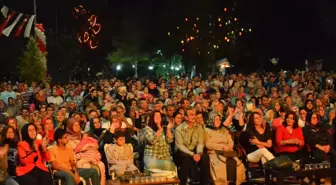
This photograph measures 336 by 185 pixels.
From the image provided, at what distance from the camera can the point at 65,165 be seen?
23.5ft

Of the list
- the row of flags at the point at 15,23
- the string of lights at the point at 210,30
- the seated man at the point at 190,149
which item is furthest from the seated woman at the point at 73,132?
the string of lights at the point at 210,30

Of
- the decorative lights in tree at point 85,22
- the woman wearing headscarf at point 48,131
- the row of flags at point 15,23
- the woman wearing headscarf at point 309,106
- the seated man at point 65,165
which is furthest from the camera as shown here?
the decorative lights in tree at point 85,22

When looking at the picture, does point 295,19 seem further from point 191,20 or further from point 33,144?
point 33,144

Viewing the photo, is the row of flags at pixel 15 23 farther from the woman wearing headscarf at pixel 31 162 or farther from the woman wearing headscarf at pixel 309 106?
the woman wearing headscarf at pixel 31 162

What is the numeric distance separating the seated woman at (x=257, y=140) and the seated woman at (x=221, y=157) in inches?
9.6

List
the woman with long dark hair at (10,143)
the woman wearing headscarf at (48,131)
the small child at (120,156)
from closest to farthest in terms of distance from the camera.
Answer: the woman with long dark hair at (10,143) < the small child at (120,156) < the woman wearing headscarf at (48,131)

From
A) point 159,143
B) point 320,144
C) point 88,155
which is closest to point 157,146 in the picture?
point 159,143

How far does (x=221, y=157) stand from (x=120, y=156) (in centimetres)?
173

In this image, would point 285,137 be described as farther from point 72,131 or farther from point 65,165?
point 65,165

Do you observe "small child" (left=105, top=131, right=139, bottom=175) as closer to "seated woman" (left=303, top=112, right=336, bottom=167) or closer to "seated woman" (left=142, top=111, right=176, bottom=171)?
"seated woman" (left=142, top=111, right=176, bottom=171)

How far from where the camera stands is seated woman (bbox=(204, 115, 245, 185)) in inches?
323

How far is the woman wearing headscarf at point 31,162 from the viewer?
6773mm

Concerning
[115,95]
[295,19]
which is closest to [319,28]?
[295,19]

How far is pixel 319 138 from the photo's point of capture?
28.3ft
